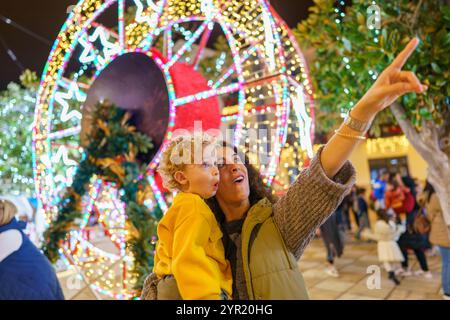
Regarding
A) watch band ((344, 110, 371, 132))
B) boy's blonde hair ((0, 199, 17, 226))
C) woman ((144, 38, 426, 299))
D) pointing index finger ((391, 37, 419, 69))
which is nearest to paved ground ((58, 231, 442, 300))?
boy's blonde hair ((0, 199, 17, 226))

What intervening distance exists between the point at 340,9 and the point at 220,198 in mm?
3028

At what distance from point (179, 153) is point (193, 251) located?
0.37m

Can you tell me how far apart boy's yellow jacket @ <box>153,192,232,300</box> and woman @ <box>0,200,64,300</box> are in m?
1.54

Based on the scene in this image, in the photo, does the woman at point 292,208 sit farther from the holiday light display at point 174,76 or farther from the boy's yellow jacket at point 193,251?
the holiday light display at point 174,76

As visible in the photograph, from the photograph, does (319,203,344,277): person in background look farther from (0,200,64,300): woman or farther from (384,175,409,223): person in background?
(0,200,64,300): woman

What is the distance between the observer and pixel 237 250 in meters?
1.11

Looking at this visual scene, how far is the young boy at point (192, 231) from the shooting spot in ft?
3.11

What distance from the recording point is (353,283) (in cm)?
454

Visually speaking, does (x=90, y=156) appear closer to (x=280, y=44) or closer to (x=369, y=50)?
(x=280, y=44)

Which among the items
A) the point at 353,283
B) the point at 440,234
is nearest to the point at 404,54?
the point at 440,234

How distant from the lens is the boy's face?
1133 mm

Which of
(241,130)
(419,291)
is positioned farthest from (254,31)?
(419,291)

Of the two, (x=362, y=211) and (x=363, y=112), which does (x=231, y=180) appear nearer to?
(x=363, y=112)

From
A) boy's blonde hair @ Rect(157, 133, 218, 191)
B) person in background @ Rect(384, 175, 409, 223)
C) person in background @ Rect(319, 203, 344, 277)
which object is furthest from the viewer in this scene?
person in background @ Rect(384, 175, 409, 223)
